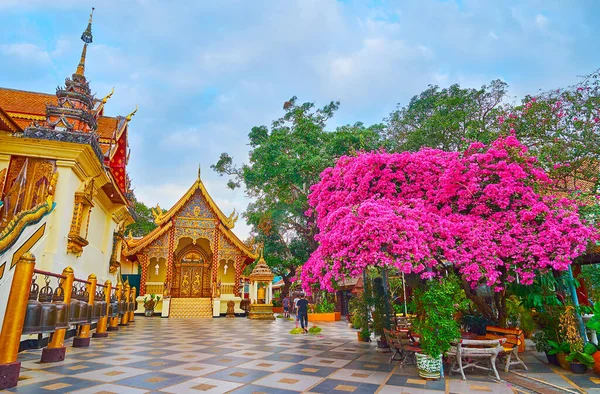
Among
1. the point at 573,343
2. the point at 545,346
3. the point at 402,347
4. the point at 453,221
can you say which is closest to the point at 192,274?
the point at 402,347

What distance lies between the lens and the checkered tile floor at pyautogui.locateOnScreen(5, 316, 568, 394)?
4328mm

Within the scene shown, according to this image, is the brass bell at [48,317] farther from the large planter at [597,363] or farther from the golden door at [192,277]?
the golden door at [192,277]

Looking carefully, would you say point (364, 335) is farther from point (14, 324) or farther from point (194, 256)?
Answer: point (194, 256)

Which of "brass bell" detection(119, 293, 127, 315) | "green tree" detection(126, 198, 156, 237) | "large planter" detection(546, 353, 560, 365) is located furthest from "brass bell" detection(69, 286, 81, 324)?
"green tree" detection(126, 198, 156, 237)

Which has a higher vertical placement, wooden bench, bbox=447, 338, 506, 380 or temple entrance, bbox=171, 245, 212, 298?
temple entrance, bbox=171, 245, 212, 298

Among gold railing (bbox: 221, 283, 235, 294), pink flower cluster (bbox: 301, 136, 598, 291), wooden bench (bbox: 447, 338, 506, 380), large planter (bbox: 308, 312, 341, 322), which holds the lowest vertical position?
large planter (bbox: 308, 312, 341, 322)

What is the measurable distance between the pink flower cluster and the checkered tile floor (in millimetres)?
1426

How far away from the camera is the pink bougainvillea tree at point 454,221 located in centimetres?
533

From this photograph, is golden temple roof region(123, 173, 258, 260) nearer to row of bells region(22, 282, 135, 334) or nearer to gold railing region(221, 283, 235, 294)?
gold railing region(221, 283, 235, 294)

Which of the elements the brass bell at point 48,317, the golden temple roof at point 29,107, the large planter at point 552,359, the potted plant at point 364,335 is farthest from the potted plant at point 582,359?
the golden temple roof at point 29,107

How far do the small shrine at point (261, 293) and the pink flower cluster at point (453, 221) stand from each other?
12.0 metres

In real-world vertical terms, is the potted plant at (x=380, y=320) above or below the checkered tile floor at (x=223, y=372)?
above

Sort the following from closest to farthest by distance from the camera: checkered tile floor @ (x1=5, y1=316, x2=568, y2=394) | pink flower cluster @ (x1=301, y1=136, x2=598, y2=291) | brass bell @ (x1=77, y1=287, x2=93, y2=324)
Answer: checkered tile floor @ (x1=5, y1=316, x2=568, y2=394)
pink flower cluster @ (x1=301, y1=136, x2=598, y2=291)
brass bell @ (x1=77, y1=287, x2=93, y2=324)

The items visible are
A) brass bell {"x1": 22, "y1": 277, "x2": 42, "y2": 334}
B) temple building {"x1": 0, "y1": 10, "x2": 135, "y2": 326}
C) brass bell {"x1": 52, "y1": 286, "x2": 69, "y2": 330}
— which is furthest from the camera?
temple building {"x1": 0, "y1": 10, "x2": 135, "y2": 326}
